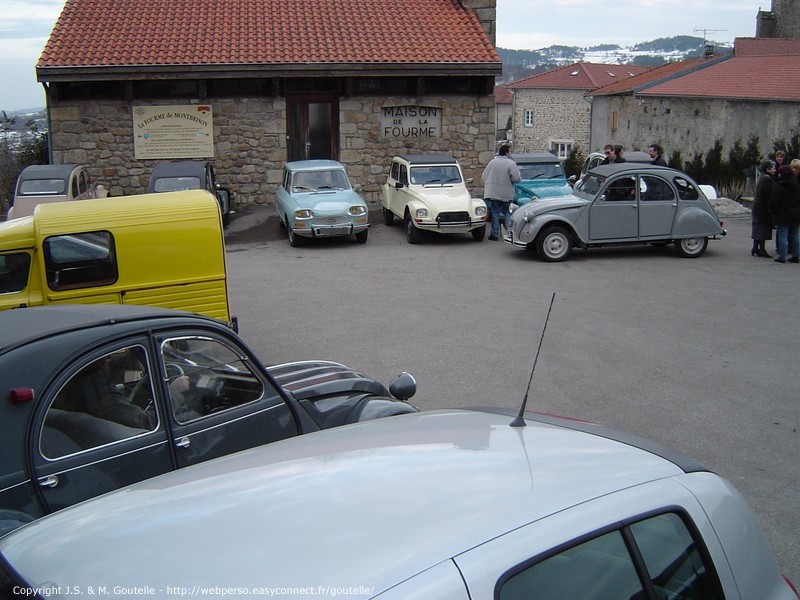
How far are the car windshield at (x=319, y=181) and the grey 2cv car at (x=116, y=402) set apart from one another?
12.3 meters

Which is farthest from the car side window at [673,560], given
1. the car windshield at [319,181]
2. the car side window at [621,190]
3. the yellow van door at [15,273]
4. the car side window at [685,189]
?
the car windshield at [319,181]

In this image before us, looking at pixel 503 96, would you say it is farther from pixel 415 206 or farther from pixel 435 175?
pixel 415 206

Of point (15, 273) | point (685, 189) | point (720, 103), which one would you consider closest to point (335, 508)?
point (15, 273)

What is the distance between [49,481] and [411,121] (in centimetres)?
1889

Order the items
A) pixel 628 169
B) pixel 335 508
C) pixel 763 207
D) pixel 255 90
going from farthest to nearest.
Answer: pixel 255 90 < pixel 628 169 < pixel 763 207 < pixel 335 508

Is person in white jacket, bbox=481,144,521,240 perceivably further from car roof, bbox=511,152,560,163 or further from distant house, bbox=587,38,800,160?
distant house, bbox=587,38,800,160

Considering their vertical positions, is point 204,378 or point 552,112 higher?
point 552,112

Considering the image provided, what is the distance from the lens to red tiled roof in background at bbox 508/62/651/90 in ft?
222

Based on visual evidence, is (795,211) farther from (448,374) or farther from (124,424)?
(124,424)

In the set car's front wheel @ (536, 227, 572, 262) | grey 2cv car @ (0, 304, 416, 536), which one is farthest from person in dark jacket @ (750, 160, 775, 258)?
grey 2cv car @ (0, 304, 416, 536)

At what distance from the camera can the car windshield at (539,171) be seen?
19.4 meters

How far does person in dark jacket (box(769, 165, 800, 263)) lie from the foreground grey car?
12345 mm

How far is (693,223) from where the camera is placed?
1477cm

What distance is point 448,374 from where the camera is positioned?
339 inches
